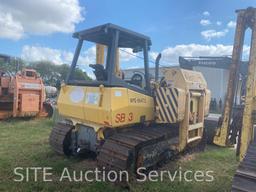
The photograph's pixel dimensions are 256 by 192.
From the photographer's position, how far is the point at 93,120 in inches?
207

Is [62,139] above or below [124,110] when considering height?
below

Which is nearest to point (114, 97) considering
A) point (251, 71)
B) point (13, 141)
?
point (251, 71)

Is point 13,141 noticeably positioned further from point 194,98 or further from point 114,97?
point 194,98

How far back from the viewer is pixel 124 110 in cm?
510

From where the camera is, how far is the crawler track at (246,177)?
304 cm

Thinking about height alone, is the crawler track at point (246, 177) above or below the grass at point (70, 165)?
above

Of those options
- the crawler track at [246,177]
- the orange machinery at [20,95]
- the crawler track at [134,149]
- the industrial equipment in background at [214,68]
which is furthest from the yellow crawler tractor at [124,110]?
the orange machinery at [20,95]

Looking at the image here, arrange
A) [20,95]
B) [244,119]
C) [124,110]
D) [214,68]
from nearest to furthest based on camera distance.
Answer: [244,119] < [124,110] < [20,95] < [214,68]

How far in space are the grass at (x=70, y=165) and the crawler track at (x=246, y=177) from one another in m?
1.58

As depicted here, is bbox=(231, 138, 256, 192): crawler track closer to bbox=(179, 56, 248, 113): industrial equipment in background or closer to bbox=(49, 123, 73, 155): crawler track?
bbox=(49, 123, 73, 155): crawler track

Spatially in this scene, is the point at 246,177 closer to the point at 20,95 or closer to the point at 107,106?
the point at 107,106

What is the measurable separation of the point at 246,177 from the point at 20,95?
9702 mm

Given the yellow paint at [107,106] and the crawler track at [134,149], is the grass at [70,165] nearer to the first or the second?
the crawler track at [134,149]

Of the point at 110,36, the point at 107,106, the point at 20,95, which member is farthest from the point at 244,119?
the point at 20,95
